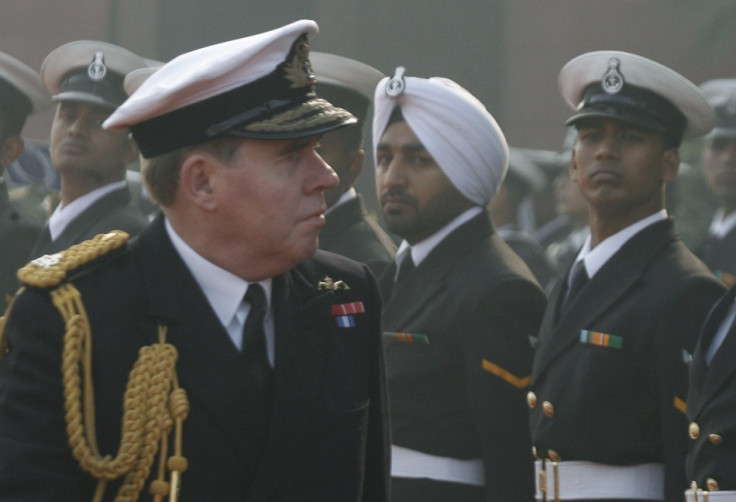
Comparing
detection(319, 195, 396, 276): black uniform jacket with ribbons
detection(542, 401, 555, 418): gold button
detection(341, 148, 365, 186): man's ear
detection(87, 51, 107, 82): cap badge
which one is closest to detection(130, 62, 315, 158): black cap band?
detection(542, 401, 555, 418): gold button

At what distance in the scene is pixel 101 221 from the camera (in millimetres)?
6785

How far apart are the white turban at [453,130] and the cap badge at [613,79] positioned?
61 centimetres

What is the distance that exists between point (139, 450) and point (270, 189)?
0.60 m

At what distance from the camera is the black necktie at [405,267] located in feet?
19.0

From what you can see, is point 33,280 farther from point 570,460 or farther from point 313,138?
point 570,460

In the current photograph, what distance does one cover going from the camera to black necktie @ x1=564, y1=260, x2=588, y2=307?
17.3 ft

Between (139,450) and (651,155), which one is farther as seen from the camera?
(651,155)

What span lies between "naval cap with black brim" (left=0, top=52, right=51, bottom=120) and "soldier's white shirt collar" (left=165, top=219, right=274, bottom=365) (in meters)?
4.74

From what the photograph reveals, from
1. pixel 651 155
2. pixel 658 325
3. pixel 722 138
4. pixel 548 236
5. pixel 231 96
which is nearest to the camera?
pixel 231 96

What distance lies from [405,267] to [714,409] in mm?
1831

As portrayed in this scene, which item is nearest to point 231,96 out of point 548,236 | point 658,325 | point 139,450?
point 139,450

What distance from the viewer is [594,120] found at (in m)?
5.31

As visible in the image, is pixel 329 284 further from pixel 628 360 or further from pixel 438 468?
pixel 438 468

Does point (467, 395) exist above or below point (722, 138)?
below
